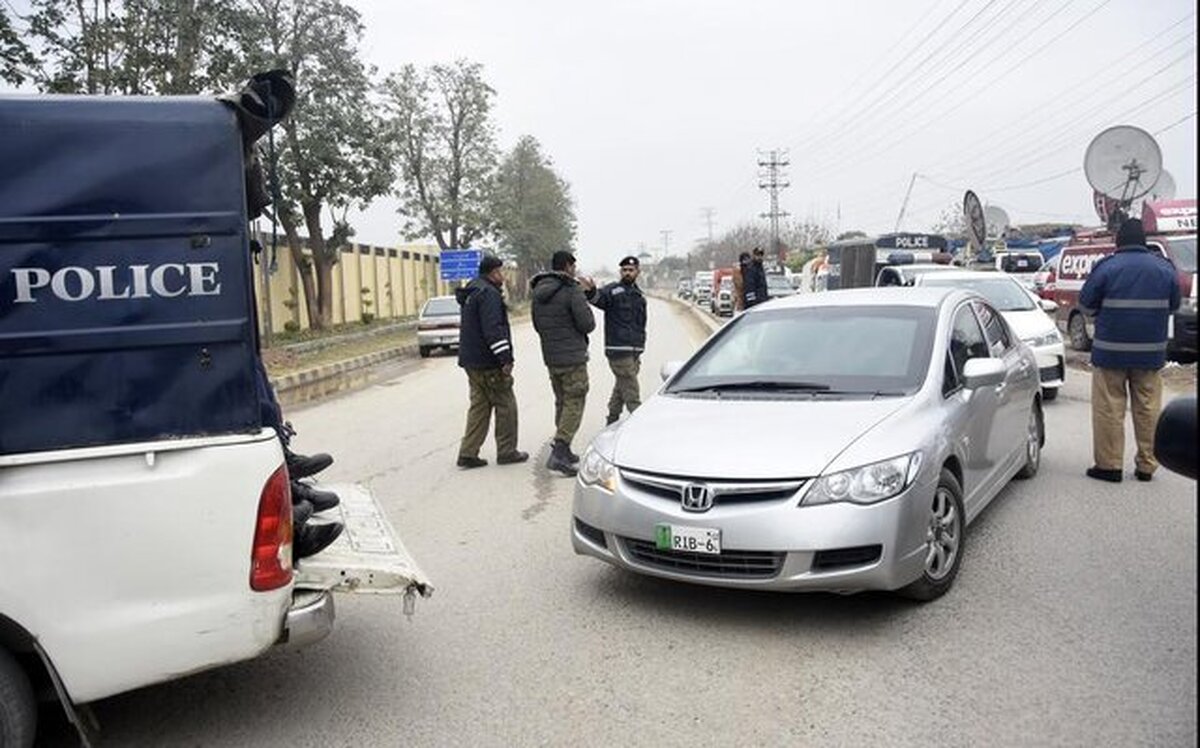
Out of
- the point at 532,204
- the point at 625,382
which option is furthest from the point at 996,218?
the point at 532,204

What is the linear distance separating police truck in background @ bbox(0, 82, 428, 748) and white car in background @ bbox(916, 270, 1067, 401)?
26.5 feet

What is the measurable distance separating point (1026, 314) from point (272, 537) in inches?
381

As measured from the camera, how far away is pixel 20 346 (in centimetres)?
291

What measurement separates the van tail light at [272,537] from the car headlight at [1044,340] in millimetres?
8936

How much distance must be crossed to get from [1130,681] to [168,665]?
3466 mm

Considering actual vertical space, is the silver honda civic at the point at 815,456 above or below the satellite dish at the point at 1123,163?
below

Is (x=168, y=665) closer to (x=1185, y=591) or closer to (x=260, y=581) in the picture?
(x=260, y=581)

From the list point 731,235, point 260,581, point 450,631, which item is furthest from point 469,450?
point 731,235

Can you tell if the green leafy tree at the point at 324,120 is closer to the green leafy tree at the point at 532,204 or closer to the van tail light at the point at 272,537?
the van tail light at the point at 272,537

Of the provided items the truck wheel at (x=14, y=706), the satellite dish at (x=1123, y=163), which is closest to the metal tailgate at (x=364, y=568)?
the truck wheel at (x=14, y=706)

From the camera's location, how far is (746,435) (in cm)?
446

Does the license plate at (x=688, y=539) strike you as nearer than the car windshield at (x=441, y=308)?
Yes

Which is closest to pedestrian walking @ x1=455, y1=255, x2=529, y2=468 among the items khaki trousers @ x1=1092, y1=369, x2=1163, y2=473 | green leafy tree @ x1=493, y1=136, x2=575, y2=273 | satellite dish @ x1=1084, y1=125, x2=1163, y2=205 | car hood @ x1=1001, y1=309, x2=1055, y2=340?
khaki trousers @ x1=1092, y1=369, x2=1163, y2=473

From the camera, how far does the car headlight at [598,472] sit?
4555 millimetres
